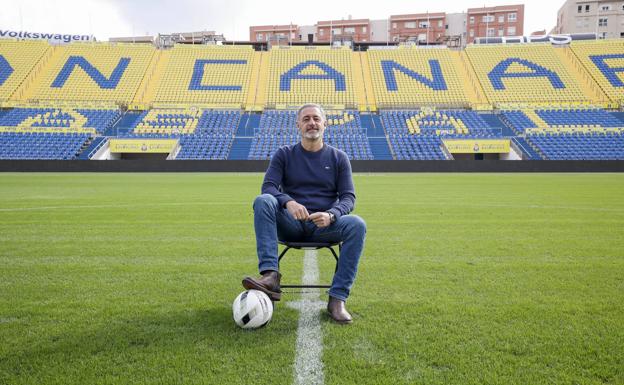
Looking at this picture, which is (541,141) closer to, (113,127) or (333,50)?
(333,50)

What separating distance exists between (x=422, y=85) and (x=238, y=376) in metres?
40.8

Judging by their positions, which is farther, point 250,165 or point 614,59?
point 614,59

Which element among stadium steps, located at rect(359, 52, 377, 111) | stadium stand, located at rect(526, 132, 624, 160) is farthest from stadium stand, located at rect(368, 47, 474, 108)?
stadium stand, located at rect(526, 132, 624, 160)

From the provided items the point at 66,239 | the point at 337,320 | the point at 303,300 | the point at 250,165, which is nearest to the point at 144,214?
the point at 66,239

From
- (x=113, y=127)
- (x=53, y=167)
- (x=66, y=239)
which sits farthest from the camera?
(x=113, y=127)

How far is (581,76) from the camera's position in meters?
39.8

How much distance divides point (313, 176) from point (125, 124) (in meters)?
33.9

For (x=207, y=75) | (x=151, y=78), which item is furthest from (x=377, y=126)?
(x=151, y=78)

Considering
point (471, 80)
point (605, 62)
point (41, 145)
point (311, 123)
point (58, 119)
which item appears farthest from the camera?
point (605, 62)

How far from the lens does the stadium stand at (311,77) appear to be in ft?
127

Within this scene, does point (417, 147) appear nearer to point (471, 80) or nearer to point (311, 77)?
point (471, 80)

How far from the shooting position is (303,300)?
357 cm

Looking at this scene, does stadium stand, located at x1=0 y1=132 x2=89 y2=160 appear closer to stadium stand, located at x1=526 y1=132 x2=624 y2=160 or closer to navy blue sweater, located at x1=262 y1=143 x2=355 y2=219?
navy blue sweater, located at x1=262 y1=143 x2=355 y2=219

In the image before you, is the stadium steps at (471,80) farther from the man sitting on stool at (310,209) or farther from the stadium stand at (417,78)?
the man sitting on stool at (310,209)
